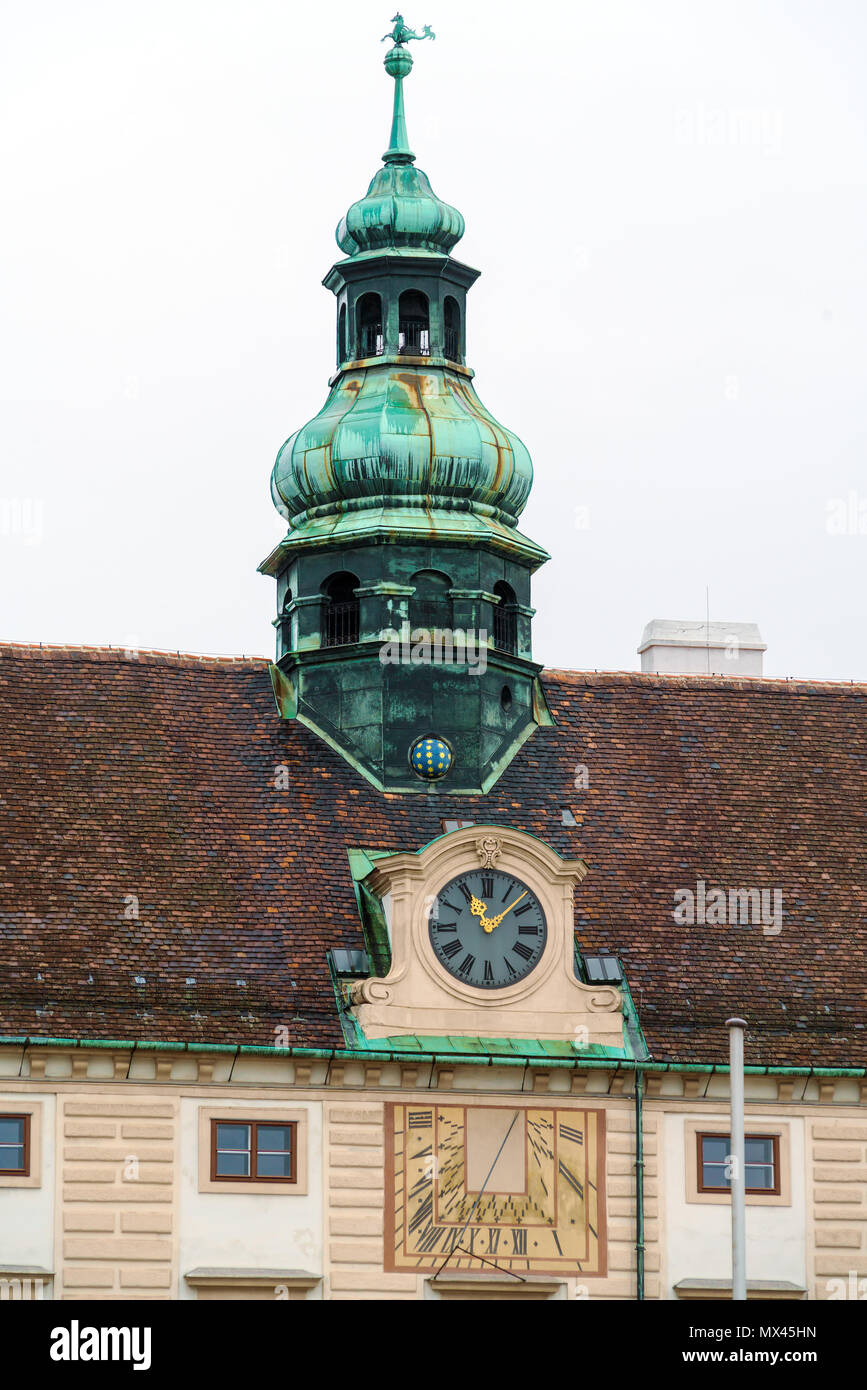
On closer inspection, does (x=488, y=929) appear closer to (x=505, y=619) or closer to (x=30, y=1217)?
(x=505, y=619)

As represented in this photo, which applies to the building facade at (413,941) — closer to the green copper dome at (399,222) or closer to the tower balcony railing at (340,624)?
the tower balcony railing at (340,624)

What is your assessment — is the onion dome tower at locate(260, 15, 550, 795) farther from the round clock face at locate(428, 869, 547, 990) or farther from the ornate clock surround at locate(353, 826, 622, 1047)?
the round clock face at locate(428, 869, 547, 990)

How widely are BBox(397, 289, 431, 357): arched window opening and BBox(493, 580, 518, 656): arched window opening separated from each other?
4.61m

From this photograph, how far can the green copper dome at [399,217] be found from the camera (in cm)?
5262

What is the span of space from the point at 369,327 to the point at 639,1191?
16.5m

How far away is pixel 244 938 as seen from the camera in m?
45.8

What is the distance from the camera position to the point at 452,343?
53.2m

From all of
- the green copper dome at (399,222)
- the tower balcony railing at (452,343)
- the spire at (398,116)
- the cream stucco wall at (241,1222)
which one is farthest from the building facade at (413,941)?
the spire at (398,116)

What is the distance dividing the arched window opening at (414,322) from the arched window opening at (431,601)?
177 inches
